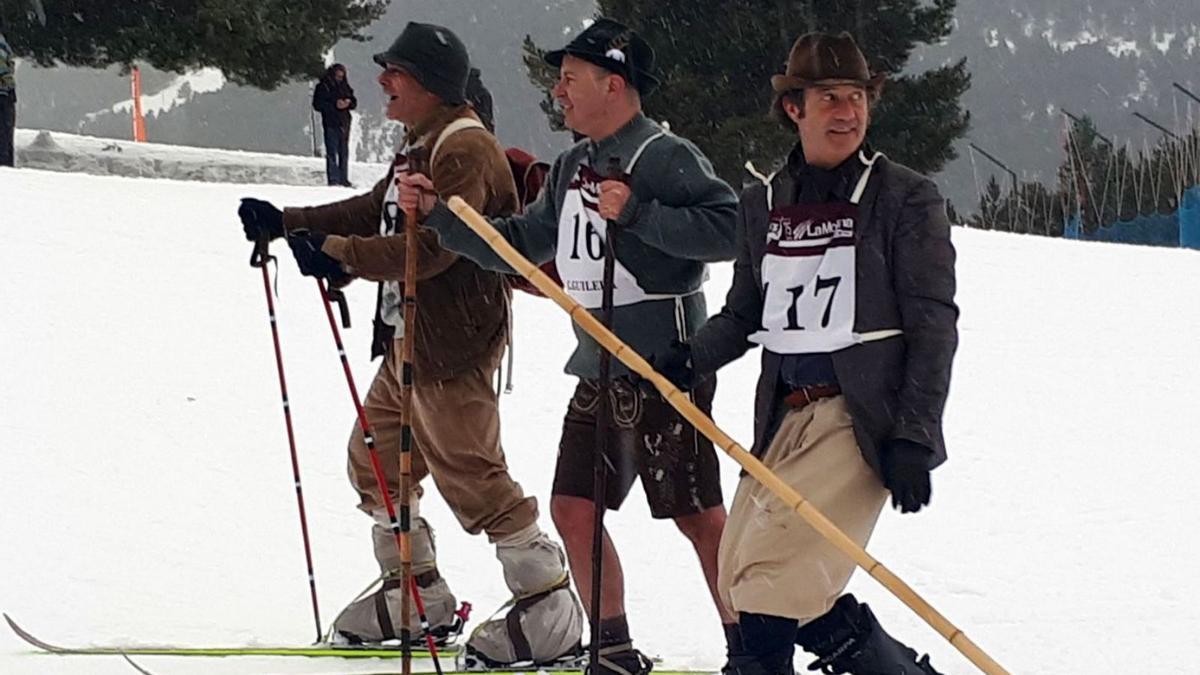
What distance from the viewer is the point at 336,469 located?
321 inches

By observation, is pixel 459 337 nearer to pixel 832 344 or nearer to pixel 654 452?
pixel 654 452

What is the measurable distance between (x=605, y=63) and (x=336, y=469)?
4.34 m

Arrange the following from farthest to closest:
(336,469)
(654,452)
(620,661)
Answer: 1. (336,469)
2. (620,661)
3. (654,452)

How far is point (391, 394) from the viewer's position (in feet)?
16.0

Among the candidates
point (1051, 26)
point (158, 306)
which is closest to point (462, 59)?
point (158, 306)

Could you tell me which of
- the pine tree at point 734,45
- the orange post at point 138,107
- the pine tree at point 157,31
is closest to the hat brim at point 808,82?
the pine tree at point 157,31

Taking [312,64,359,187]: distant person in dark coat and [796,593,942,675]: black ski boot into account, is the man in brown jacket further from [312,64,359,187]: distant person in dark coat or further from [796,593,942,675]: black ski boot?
[312,64,359,187]: distant person in dark coat

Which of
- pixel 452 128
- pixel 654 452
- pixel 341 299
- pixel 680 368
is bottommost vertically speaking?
pixel 654 452

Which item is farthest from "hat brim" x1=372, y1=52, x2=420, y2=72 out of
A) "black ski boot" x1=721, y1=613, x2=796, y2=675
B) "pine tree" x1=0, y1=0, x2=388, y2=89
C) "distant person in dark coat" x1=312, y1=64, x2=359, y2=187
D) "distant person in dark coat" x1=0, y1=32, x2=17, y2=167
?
"pine tree" x1=0, y1=0, x2=388, y2=89

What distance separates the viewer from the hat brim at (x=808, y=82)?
148 inches

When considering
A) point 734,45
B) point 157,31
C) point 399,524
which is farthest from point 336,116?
point 399,524

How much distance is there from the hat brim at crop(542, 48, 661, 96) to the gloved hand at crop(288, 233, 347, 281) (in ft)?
2.67

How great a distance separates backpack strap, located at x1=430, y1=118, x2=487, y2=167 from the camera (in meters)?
4.56

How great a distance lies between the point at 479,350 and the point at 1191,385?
7139 millimetres
